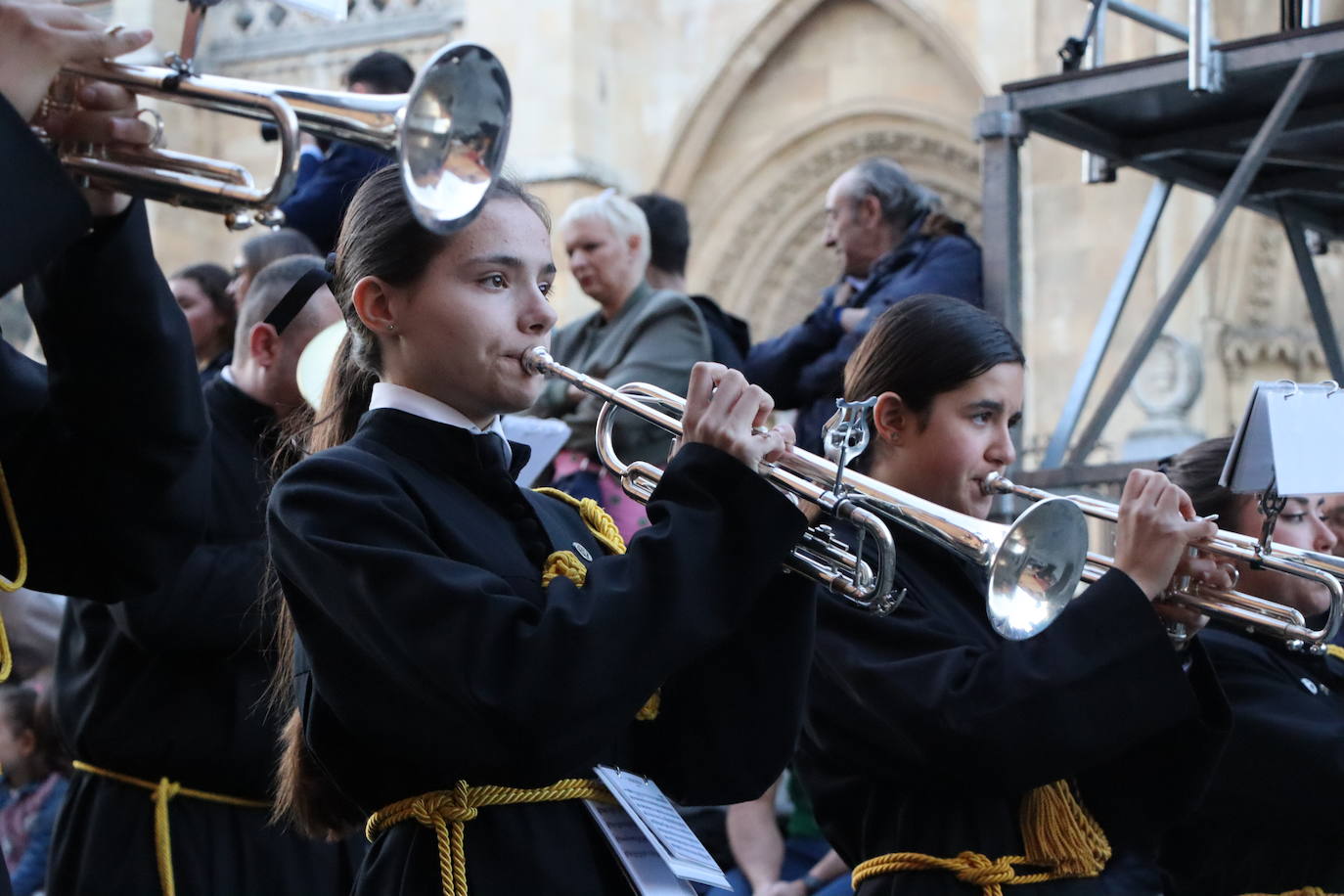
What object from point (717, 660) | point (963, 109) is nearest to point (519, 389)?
point (717, 660)

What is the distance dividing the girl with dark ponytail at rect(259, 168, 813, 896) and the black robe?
0.15 m

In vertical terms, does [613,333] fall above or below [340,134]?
below

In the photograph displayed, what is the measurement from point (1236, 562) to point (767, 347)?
2462mm

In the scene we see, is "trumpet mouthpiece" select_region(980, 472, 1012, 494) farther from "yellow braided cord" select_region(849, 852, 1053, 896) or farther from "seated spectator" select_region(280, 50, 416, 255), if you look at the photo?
"seated spectator" select_region(280, 50, 416, 255)

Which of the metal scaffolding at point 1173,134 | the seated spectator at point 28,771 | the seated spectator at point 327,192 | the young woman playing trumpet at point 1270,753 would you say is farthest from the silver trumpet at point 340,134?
the seated spectator at point 28,771

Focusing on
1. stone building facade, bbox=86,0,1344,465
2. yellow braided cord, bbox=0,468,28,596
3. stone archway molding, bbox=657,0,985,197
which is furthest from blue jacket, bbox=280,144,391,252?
stone archway molding, bbox=657,0,985,197

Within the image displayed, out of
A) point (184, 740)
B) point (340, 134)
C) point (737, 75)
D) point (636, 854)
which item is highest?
point (737, 75)

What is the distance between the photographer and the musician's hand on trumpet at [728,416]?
228cm

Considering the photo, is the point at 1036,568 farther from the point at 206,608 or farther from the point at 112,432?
the point at 206,608

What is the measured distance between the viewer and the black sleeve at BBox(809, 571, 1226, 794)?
2.74 meters

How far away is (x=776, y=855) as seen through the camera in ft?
17.0

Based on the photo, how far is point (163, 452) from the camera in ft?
7.54

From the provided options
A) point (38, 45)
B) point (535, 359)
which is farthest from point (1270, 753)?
point (38, 45)

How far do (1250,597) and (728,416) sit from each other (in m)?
1.28
